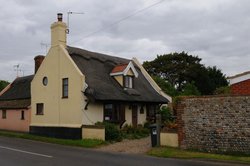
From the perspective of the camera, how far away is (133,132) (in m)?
26.7

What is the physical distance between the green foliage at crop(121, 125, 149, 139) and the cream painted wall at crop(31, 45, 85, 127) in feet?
11.3

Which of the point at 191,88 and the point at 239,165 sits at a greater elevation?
the point at 191,88

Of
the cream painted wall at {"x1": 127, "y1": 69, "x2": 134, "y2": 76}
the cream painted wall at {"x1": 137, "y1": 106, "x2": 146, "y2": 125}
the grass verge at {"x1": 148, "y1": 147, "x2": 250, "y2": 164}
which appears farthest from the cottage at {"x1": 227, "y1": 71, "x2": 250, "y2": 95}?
the cream painted wall at {"x1": 137, "y1": 106, "x2": 146, "y2": 125}

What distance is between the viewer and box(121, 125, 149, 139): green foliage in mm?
25331

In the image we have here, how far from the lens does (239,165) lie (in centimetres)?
1376

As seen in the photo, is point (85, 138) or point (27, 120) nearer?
point (85, 138)

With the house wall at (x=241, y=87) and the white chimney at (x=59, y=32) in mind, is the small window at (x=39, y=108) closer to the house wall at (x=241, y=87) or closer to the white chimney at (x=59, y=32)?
the white chimney at (x=59, y=32)

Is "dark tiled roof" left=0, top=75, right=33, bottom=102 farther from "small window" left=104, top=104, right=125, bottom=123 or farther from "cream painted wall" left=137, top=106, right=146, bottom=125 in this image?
"cream painted wall" left=137, top=106, right=146, bottom=125

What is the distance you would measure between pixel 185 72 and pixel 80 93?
112 feet

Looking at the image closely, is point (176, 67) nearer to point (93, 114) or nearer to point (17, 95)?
point (17, 95)

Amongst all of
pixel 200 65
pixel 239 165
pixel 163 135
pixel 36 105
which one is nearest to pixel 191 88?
pixel 200 65

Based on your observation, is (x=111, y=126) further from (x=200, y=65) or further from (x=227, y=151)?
(x=200, y=65)

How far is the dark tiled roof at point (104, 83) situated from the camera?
2550cm

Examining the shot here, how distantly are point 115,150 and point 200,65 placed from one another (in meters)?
39.4
